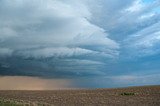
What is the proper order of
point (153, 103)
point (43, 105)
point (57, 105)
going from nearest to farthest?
point (43, 105) → point (57, 105) → point (153, 103)

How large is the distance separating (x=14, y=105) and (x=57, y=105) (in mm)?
8421

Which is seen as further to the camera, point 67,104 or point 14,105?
point 67,104

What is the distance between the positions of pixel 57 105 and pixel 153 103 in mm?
14197

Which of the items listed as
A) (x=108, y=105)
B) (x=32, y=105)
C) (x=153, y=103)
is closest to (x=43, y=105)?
(x=32, y=105)

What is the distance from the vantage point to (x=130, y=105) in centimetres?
4650

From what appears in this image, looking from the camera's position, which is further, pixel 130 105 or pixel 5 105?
pixel 130 105

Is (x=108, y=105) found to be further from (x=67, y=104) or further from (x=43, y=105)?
(x=43, y=105)

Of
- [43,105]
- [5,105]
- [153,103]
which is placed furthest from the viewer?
[153,103]

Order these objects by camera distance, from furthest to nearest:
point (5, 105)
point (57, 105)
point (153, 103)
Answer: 1. point (153, 103)
2. point (57, 105)
3. point (5, 105)

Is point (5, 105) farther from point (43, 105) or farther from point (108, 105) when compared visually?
point (108, 105)

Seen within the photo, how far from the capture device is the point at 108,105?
46.1m

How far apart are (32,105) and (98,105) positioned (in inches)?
406

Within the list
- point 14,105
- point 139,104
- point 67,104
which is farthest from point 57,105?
point 139,104

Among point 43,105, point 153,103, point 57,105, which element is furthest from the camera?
point 153,103
